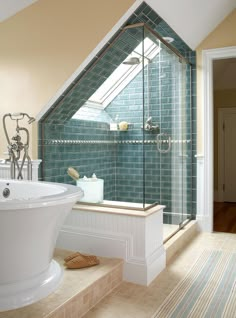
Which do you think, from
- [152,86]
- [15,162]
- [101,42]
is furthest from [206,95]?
[15,162]

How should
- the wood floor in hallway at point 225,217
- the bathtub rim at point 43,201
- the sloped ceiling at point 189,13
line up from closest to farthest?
1. the bathtub rim at point 43,201
2. the sloped ceiling at point 189,13
3. the wood floor in hallway at point 225,217

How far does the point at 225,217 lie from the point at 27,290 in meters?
3.81

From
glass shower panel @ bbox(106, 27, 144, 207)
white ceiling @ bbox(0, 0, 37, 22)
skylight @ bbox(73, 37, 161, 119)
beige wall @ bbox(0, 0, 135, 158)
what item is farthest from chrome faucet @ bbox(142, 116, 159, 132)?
white ceiling @ bbox(0, 0, 37, 22)

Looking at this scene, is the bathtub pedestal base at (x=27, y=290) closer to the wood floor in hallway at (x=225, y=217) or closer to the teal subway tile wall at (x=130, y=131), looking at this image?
the teal subway tile wall at (x=130, y=131)

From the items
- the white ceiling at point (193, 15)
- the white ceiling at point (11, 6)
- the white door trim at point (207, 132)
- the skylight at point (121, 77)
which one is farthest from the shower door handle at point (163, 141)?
the white ceiling at point (11, 6)

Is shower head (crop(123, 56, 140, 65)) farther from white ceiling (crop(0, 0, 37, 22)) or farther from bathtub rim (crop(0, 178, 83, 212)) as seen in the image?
bathtub rim (crop(0, 178, 83, 212))

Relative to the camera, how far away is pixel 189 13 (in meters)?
3.57

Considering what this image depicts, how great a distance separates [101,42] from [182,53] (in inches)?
66.6

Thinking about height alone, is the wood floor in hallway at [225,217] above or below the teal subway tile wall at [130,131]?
below

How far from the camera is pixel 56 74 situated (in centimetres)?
317

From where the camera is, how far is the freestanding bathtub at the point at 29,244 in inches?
75.9

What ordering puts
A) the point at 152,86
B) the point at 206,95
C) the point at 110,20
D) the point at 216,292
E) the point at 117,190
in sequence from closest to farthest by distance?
the point at 216,292 → the point at 110,20 → the point at 152,86 → the point at 117,190 → the point at 206,95

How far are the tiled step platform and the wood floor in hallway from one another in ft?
7.30

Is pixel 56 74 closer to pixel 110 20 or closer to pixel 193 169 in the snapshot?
pixel 110 20
